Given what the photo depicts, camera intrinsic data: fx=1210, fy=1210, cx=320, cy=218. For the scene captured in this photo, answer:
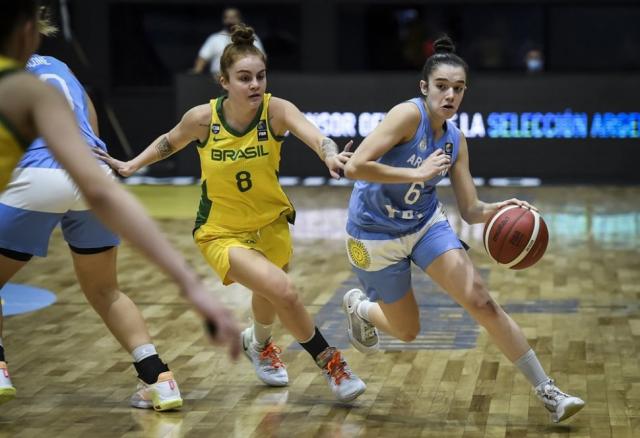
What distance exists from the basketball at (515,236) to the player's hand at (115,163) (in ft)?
5.29

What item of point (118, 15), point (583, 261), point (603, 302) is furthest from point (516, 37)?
point (603, 302)

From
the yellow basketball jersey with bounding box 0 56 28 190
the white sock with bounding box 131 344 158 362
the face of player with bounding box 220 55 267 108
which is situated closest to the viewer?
the yellow basketball jersey with bounding box 0 56 28 190

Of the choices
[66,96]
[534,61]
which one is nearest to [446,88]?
[66,96]

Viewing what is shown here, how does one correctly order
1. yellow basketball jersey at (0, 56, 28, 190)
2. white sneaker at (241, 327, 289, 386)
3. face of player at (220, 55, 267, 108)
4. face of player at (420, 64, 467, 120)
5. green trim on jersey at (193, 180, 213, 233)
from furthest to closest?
white sneaker at (241, 327, 289, 386)
green trim on jersey at (193, 180, 213, 233)
face of player at (220, 55, 267, 108)
face of player at (420, 64, 467, 120)
yellow basketball jersey at (0, 56, 28, 190)

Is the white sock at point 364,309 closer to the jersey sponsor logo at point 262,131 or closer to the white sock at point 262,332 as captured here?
the white sock at point 262,332

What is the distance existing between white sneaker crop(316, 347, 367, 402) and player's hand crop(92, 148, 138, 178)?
3.98 ft

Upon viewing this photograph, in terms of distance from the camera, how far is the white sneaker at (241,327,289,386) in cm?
573

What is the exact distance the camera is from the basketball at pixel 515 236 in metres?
5.10

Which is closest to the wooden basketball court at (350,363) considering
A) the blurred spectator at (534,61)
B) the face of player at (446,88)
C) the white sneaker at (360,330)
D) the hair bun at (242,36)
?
the white sneaker at (360,330)

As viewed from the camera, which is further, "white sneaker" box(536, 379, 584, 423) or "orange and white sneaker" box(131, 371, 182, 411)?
"orange and white sneaker" box(131, 371, 182, 411)

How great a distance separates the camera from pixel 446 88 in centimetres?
505

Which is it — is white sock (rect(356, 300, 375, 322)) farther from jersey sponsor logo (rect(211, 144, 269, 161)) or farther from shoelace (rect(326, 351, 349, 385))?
jersey sponsor logo (rect(211, 144, 269, 161))

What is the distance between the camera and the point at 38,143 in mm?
5156

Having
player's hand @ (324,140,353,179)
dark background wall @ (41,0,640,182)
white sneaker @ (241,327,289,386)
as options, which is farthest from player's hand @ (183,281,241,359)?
dark background wall @ (41,0,640,182)
